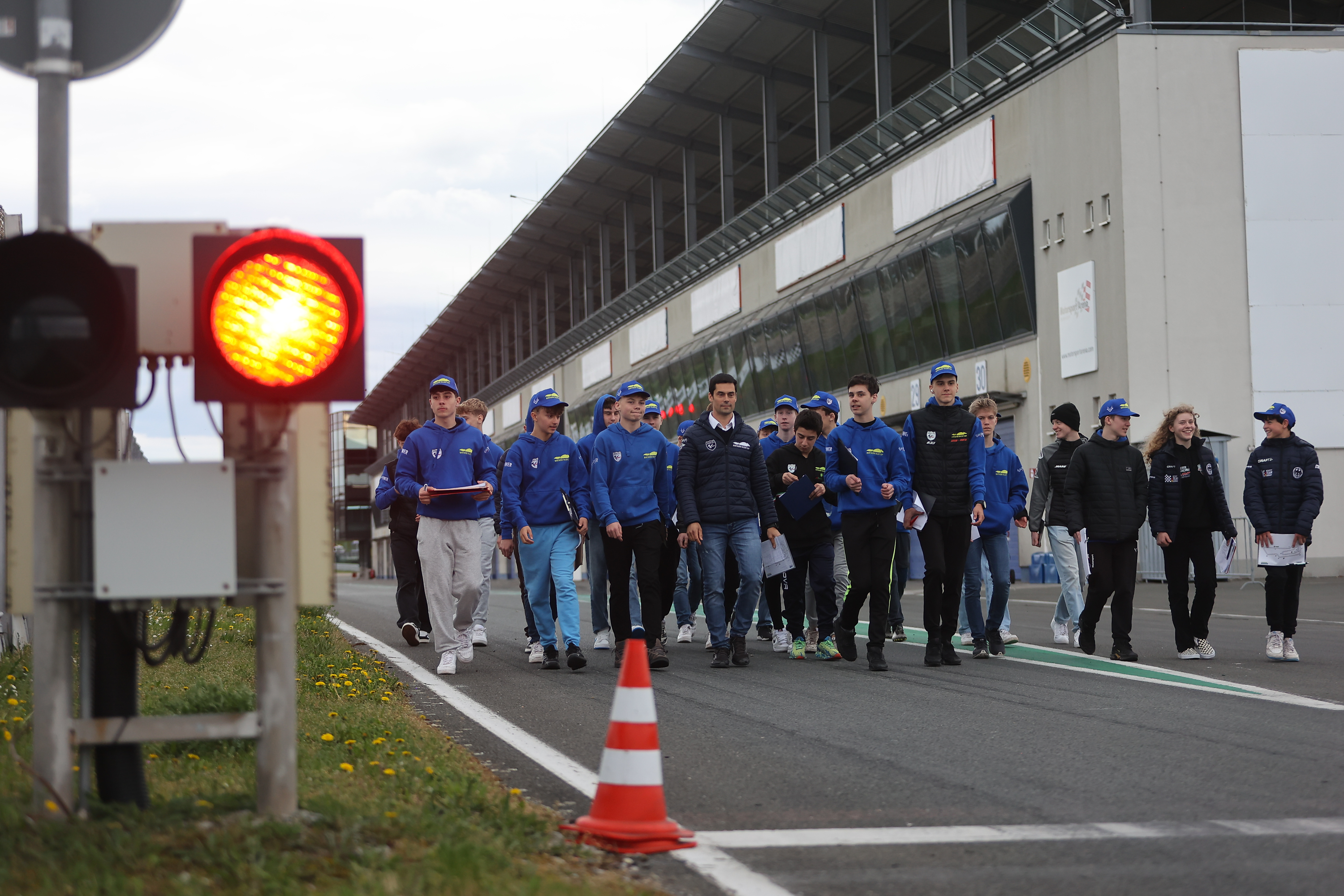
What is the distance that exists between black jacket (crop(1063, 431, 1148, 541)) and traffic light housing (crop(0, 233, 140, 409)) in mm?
8404

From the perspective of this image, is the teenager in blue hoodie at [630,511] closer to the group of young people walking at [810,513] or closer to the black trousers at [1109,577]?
the group of young people walking at [810,513]

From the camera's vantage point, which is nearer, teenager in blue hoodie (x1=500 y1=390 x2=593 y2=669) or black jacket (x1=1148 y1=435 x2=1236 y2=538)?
teenager in blue hoodie (x1=500 y1=390 x2=593 y2=669)

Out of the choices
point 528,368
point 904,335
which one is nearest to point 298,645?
point 904,335

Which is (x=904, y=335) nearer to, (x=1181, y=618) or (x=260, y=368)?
(x=1181, y=618)

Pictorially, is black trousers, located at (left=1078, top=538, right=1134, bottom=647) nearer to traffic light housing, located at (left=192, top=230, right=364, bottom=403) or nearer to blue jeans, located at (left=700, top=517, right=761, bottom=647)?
blue jeans, located at (left=700, top=517, right=761, bottom=647)

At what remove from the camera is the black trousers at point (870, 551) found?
10.4m

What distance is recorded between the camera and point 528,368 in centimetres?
6469

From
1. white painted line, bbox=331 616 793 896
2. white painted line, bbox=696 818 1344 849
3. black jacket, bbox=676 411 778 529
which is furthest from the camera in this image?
black jacket, bbox=676 411 778 529

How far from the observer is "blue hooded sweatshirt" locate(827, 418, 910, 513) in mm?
10445

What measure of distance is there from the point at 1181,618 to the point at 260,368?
27.3ft

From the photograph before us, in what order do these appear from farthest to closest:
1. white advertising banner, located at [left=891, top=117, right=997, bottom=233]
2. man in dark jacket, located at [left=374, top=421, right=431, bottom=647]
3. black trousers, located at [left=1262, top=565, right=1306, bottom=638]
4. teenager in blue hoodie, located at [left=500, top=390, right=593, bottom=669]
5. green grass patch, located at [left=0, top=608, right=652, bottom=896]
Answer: white advertising banner, located at [left=891, top=117, right=997, bottom=233] < man in dark jacket, located at [left=374, top=421, right=431, bottom=647] < teenager in blue hoodie, located at [left=500, top=390, right=593, bottom=669] < black trousers, located at [left=1262, top=565, right=1306, bottom=638] < green grass patch, located at [left=0, top=608, right=652, bottom=896]

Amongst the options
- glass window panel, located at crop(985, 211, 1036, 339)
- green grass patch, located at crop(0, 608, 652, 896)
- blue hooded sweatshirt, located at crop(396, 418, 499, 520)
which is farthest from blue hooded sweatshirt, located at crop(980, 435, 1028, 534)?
glass window panel, located at crop(985, 211, 1036, 339)

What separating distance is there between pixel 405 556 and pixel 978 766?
8.24 m

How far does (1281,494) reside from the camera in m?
10.8
